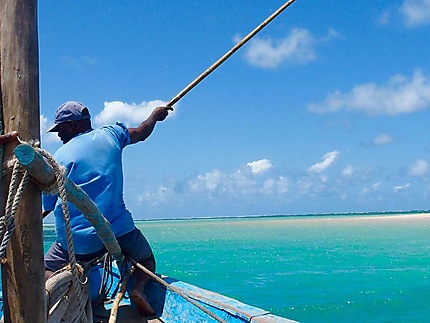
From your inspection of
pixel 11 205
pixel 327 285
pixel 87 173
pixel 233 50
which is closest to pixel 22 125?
pixel 11 205

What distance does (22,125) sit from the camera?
178 cm

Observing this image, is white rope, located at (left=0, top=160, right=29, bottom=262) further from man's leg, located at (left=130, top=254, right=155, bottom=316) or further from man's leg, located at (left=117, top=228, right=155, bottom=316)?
man's leg, located at (left=130, top=254, right=155, bottom=316)

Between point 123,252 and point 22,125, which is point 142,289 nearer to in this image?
point 123,252

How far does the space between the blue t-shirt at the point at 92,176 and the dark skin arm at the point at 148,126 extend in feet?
0.71

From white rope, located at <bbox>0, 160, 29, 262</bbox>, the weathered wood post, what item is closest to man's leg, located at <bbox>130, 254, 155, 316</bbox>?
the weathered wood post

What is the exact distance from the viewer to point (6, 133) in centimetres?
177

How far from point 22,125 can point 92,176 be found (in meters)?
1.33

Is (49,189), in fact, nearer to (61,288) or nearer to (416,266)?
(61,288)

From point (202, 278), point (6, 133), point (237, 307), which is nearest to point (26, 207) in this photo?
point (6, 133)

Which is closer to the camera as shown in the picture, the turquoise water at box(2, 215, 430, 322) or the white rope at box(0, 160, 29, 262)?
the white rope at box(0, 160, 29, 262)

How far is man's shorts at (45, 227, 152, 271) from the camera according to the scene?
333 cm

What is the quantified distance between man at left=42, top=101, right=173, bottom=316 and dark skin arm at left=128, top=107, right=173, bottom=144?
2.5 inches

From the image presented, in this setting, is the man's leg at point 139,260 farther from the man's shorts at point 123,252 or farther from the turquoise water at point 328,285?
the turquoise water at point 328,285

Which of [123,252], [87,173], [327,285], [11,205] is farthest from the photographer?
[327,285]
